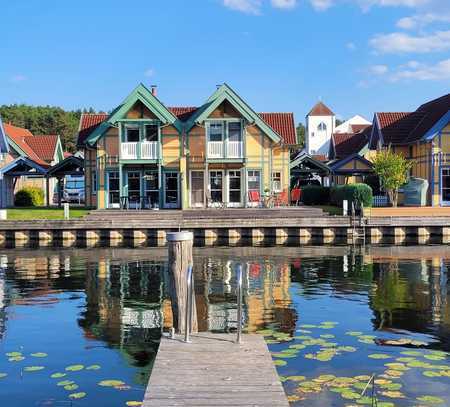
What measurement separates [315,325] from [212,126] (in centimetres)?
2740


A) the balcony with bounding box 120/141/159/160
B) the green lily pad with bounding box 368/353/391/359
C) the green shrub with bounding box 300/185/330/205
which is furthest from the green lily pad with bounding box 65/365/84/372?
the green shrub with bounding box 300/185/330/205

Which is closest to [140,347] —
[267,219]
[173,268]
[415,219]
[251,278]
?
[173,268]

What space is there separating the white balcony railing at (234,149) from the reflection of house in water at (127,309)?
17082mm

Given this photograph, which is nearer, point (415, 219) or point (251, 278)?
point (251, 278)

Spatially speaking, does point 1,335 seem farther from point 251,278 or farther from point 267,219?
point 267,219

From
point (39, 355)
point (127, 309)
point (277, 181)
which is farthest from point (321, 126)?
point (39, 355)

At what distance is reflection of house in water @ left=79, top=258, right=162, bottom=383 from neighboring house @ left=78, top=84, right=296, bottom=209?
656 inches

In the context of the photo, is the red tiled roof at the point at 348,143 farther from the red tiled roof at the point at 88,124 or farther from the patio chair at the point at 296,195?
the red tiled roof at the point at 88,124

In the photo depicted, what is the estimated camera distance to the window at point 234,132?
128 ft

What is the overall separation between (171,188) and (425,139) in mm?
17028

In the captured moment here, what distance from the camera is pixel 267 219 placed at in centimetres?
3212

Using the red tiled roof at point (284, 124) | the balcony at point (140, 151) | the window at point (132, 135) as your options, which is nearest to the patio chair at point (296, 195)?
the red tiled roof at point (284, 124)

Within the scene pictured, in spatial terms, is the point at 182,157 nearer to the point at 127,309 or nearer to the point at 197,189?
the point at 197,189

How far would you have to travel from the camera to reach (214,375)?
8.03 meters
